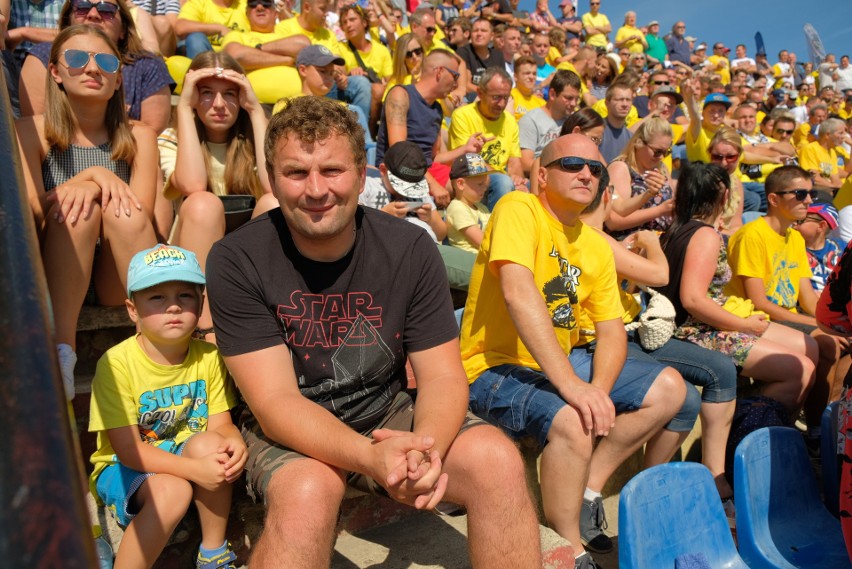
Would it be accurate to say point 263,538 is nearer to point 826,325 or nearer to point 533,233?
point 533,233

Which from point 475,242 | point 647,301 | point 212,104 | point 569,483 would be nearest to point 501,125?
point 475,242

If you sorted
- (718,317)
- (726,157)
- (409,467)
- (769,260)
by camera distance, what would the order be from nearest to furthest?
(409,467)
(718,317)
(769,260)
(726,157)

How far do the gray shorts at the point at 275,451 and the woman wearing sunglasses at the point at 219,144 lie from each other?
1.21 meters

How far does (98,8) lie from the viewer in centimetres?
372

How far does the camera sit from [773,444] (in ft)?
9.16

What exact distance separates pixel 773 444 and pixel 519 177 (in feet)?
12.6

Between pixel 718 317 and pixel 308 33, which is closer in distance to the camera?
pixel 718 317

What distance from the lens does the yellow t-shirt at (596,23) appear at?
13477 millimetres

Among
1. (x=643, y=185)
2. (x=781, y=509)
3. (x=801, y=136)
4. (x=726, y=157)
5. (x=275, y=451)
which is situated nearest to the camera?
(x=275, y=451)

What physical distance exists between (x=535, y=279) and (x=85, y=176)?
199 centimetres

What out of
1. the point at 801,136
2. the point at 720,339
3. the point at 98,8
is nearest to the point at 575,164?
the point at 720,339

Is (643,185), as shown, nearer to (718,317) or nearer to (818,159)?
(718,317)

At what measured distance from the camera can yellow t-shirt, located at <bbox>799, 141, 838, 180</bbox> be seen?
9.87m

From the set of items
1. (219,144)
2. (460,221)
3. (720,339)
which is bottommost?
(720,339)
